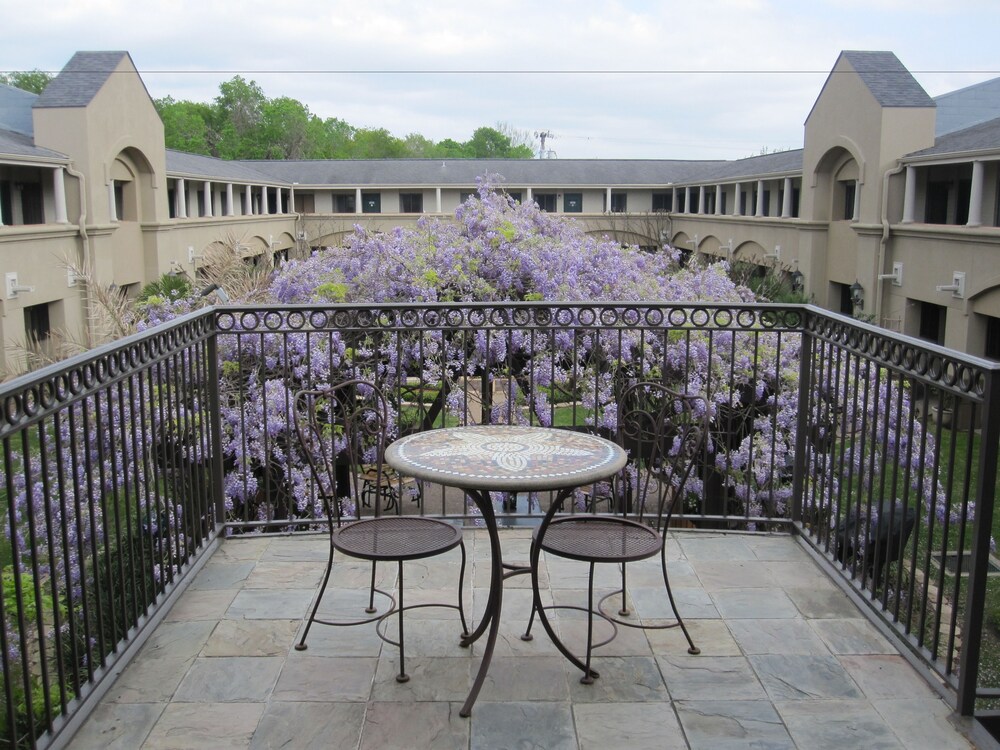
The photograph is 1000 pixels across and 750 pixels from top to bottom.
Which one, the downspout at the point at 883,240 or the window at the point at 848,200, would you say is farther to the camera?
the window at the point at 848,200

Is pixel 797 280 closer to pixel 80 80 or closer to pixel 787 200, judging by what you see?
pixel 787 200

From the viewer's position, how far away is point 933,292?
20.2 m

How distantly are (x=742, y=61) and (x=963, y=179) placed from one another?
10.8 meters

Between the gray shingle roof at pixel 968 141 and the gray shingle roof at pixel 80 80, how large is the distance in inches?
864

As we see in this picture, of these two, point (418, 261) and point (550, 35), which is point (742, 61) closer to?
point (550, 35)

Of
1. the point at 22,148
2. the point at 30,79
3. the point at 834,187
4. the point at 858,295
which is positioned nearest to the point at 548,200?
the point at 834,187

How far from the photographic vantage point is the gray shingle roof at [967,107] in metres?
24.6

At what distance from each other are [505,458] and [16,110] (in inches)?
1104

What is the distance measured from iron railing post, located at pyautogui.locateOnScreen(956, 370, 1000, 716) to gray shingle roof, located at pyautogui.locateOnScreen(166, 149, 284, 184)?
30709 millimetres

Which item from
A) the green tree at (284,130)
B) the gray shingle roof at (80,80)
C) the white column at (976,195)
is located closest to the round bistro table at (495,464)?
the white column at (976,195)

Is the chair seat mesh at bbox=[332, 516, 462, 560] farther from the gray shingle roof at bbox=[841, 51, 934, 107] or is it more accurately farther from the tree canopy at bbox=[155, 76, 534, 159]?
the tree canopy at bbox=[155, 76, 534, 159]

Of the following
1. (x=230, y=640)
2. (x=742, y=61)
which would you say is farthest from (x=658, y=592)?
(x=742, y=61)

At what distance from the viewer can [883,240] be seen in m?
22.2

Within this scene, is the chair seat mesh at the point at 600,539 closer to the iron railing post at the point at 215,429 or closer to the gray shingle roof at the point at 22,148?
the iron railing post at the point at 215,429
